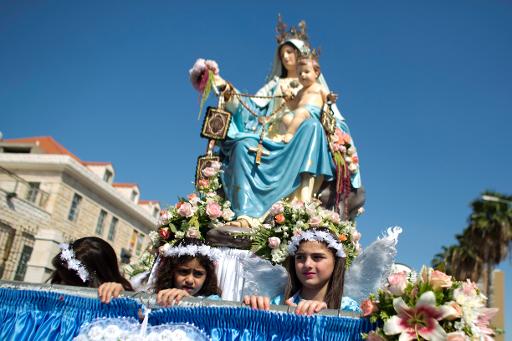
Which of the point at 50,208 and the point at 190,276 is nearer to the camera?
the point at 190,276

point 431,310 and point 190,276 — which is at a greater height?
point 190,276

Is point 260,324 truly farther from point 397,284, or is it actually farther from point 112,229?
point 112,229

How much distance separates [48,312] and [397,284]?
1.79 meters

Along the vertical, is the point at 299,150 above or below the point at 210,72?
below

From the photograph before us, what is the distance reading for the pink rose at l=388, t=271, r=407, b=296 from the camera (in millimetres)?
1881

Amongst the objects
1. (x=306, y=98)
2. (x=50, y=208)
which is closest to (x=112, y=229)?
(x=50, y=208)

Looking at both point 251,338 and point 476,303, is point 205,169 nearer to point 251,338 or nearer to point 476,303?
point 251,338

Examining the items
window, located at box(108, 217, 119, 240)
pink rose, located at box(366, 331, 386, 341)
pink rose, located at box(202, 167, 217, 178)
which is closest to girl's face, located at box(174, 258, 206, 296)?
pink rose, located at box(366, 331, 386, 341)

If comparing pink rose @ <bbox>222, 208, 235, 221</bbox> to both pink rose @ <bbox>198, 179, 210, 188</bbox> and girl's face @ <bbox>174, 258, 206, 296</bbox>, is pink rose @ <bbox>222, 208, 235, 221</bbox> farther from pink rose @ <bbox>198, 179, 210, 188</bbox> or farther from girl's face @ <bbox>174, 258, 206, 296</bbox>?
girl's face @ <bbox>174, 258, 206, 296</bbox>

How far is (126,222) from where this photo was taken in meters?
32.1

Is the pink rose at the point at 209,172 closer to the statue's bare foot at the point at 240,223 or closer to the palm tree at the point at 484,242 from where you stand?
the statue's bare foot at the point at 240,223

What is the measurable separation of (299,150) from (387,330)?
4919mm

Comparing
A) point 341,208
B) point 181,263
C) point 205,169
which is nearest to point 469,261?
point 341,208

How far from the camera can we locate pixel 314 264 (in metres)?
3.24
